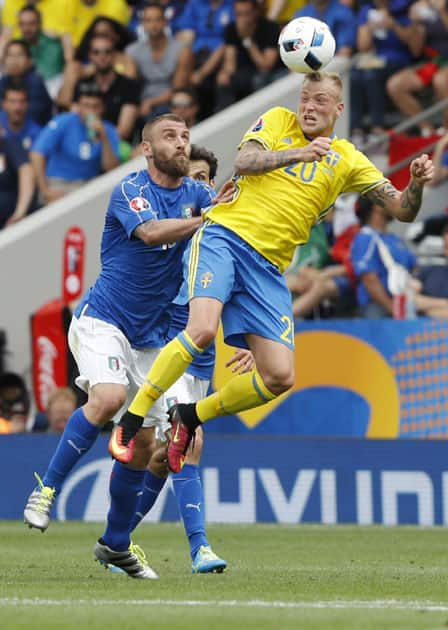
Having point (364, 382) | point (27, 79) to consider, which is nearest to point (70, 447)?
point (364, 382)

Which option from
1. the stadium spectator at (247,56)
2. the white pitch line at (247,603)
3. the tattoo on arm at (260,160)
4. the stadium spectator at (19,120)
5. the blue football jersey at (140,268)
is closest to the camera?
the white pitch line at (247,603)

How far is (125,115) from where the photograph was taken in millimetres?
18000

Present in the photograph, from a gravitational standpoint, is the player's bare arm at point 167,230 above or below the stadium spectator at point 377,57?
below

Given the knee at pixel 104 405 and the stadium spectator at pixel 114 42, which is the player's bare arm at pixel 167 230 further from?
the stadium spectator at pixel 114 42

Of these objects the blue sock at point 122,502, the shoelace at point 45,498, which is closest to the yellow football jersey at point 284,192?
the blue sock at point 122,502

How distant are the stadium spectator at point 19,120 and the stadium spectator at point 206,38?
196 centimetres

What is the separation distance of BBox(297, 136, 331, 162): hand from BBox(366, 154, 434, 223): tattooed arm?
1.82ft

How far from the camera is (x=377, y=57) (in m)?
16.9

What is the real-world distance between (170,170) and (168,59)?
979cm

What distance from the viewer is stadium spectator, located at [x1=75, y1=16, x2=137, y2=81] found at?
18.3 meters

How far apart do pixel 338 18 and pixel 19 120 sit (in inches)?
148

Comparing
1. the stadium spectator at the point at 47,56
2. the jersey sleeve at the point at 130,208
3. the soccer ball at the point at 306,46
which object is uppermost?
the stadium spectator at the point at 47,56

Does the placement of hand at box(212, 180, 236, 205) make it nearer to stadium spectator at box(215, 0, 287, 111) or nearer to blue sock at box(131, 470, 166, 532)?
blue sock at box(131, 470, 166, 532)

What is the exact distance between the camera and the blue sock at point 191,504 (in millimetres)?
8484
